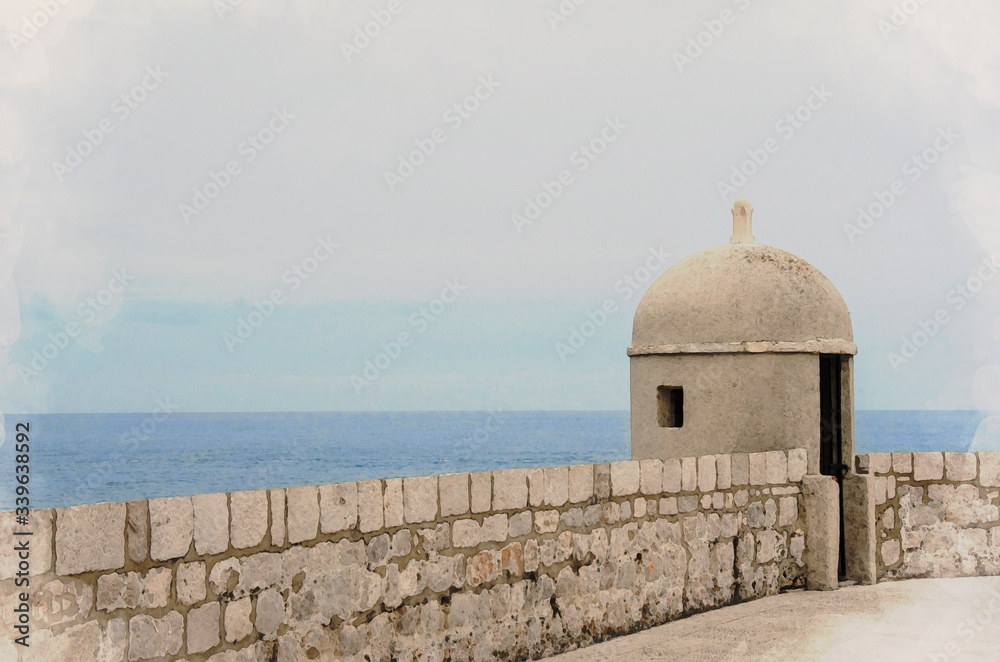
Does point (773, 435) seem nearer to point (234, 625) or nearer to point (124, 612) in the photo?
point (234, 625)

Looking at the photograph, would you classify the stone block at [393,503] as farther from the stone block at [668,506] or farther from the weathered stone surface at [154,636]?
the stone block at [668,506]

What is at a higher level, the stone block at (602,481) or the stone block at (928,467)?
the stone block at (602,481)

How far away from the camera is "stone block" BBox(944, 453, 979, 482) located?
8.48 meters

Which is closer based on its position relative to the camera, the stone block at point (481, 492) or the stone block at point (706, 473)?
the stone block at point (481, 492)

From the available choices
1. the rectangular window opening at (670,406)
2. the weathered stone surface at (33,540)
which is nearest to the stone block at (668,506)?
the rectangular window opening at (670,406)

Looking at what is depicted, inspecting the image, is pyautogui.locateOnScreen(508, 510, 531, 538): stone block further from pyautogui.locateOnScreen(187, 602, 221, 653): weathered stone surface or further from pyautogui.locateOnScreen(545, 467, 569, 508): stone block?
pyautogui.locateOnScreen(187, 602, 221, 653): weathered stone surface

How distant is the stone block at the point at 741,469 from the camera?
23.8 ft

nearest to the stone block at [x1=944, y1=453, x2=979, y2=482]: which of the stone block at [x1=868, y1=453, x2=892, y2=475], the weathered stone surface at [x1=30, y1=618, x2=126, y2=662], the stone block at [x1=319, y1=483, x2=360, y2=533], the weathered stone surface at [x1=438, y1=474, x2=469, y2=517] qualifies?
the stone block at [x1=868, y1=453, x2=892, y2=475]

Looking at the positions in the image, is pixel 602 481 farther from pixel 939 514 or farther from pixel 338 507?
pixel 939 514

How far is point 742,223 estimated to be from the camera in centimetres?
917

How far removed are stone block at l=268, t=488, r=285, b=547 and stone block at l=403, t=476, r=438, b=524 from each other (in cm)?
77

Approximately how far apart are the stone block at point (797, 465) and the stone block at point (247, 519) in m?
4.89

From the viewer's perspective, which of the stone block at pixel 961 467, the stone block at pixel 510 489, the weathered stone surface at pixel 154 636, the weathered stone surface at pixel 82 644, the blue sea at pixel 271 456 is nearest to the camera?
the weathered stone surface at pixel 82 644

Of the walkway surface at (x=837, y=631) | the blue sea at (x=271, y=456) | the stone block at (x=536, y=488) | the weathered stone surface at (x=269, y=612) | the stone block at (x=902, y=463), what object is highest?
the stone block at (x=536, y=488)
